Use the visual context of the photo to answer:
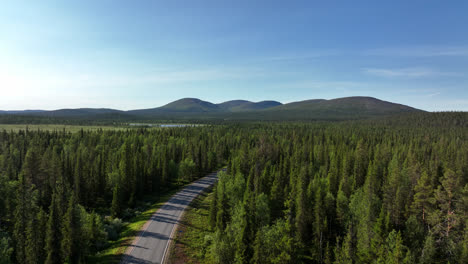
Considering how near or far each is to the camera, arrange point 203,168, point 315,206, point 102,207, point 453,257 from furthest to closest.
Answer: point 203,168, point 102,207, point 315,206, point 453,257

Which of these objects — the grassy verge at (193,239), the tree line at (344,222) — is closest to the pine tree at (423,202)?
the tree line at (344,222)

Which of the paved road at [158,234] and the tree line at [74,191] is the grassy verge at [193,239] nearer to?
the paved road at [158,234]

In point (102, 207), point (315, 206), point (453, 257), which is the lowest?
point (102, 207)

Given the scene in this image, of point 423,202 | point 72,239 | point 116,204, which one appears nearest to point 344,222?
point 423,202

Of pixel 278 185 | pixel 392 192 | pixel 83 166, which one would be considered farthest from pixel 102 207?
pixel 392 192

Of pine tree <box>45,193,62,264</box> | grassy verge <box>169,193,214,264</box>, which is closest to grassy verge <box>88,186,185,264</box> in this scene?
pine tree <box>45,193,62,264</box>

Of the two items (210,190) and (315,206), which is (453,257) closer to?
(315,206)

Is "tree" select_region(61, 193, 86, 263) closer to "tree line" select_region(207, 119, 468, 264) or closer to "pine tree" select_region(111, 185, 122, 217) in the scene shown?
"pine tree" select_region(111, 185, 122, 217)
